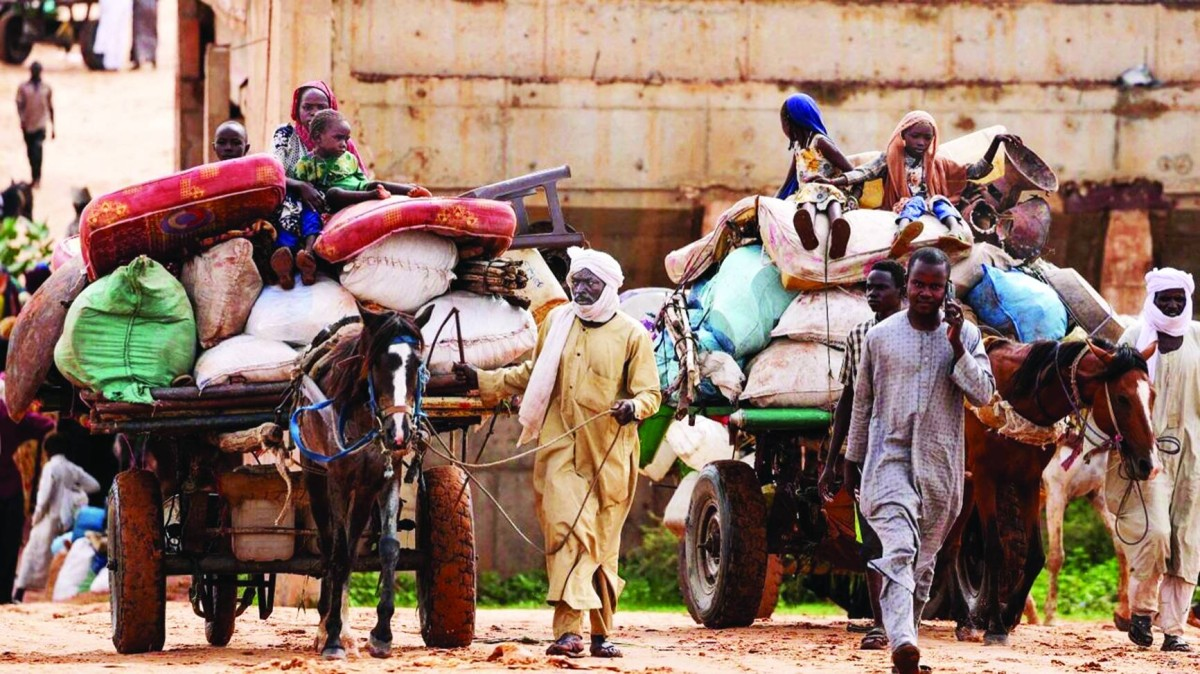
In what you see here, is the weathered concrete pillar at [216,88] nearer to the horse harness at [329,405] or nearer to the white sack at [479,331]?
the white sack at [479,331]

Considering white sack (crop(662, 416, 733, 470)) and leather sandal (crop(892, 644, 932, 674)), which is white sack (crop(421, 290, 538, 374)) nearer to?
leather sandal (crop(892, 644, 932, 674))

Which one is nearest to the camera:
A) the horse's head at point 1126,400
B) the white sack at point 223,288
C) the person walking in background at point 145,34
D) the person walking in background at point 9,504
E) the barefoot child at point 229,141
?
the white sack at point 223,288

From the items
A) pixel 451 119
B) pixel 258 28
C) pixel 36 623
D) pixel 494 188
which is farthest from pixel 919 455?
pixel 258 28

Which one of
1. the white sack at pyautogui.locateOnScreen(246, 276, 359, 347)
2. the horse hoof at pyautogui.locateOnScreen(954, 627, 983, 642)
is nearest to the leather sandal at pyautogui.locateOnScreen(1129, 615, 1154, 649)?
the horse hoof at pyautogui.locateOnScreen(954, 627, 983, 642)

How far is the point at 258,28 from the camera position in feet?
68.0

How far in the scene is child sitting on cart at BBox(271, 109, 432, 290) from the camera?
12.0 meters

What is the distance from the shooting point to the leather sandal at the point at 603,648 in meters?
11.7

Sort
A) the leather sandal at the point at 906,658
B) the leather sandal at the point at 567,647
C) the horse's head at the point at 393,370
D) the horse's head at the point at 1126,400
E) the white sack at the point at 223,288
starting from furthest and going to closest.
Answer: the horse's head at the point at 1126,400 < the white sack at the point at 223,288 < the leather sandal at the point at 567,647 < the horse's head at the point at 393,370 < the leather sandal at the point at 906,658

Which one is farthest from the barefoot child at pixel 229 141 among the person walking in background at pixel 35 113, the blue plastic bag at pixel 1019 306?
the person walking in background at pixel 35 113

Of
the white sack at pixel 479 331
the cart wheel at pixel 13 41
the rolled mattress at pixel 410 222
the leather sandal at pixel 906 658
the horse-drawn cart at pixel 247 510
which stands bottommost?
Result: the leather sandal at pixel 906 658

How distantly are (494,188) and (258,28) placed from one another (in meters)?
8.22

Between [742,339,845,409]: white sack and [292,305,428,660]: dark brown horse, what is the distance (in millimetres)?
2957

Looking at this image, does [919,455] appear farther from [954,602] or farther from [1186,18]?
[1186,18]

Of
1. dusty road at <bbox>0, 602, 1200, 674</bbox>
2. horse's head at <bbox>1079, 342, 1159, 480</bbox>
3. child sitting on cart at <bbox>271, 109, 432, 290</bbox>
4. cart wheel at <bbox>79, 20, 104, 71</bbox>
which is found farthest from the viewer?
cart wheel at <bbox>79, 20, 104, 71</bbox>
